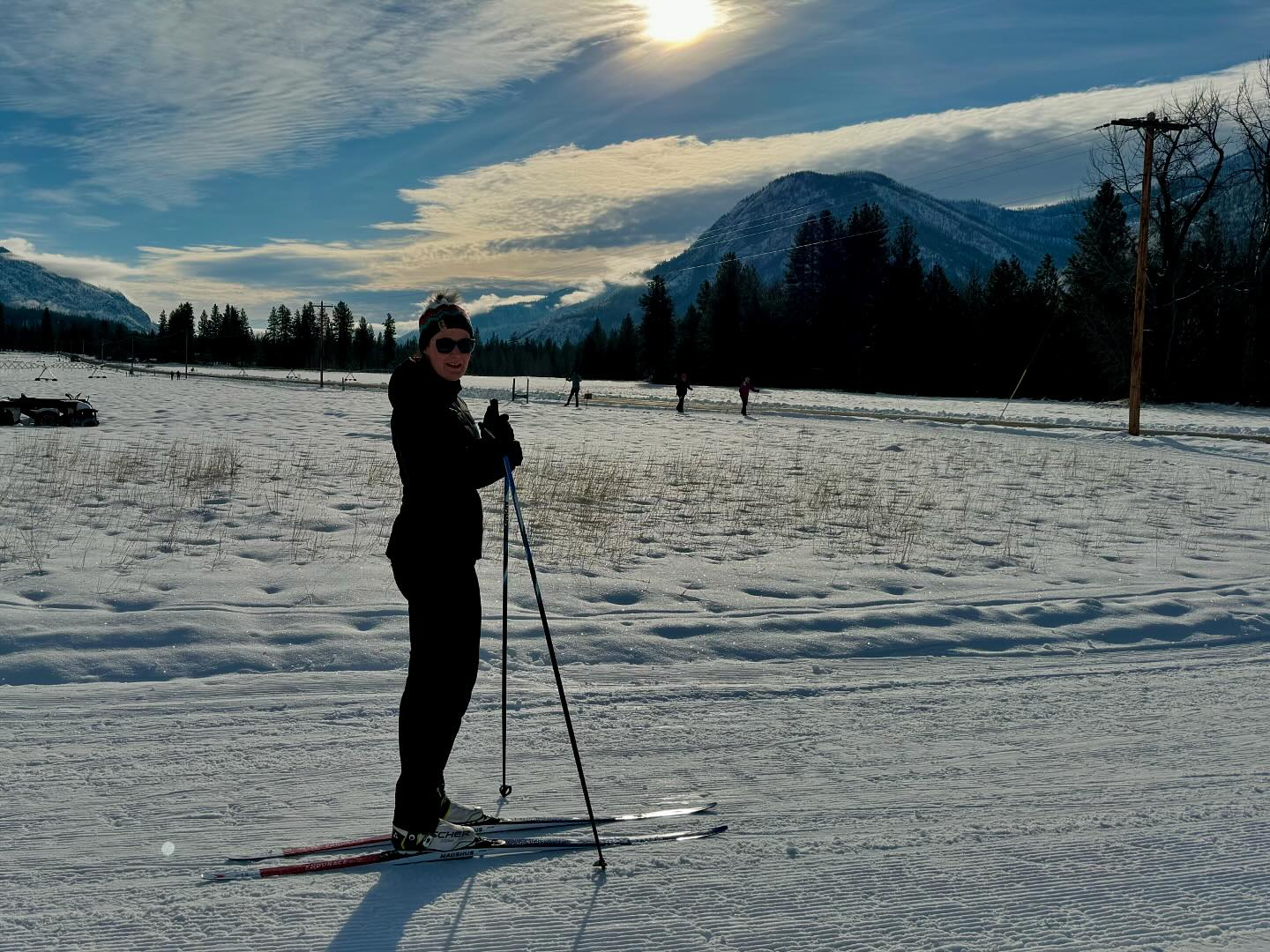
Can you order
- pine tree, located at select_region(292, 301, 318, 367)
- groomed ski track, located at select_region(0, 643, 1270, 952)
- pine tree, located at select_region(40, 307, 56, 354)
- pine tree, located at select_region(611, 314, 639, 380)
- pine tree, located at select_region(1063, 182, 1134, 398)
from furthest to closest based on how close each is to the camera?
pine tree, located at select_region(40, 307, 56, 354)
pine tree, located at select_region(292, 301, 318, 367)
pine tree, located at select_region(611, 314, 639, 380)
pine tree, located at select_region(1063, 182, 1134, 398)
groomed ski track, located at select_region(0, 643, 1270, 952)

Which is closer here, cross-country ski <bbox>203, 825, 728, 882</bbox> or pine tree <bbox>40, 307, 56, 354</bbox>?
cross-country ski <bbox>203, 825, 728, 882</bbox>

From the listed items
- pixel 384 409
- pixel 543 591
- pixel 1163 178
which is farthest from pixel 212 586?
pixel 1163 178

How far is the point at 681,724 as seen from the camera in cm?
484

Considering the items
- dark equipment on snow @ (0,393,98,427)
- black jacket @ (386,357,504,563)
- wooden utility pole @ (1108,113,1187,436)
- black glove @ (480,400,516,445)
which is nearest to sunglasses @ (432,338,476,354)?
black jacket @ (386,357,504,563)

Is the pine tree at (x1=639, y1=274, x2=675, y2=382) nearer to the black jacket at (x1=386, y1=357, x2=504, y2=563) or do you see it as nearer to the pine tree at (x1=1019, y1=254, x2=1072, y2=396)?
the pine tree at (x1=1019, y1=254, x2=1072, y2=396)

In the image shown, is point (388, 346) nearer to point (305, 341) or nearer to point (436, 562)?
point (305, 341)

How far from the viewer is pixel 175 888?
3148 mm

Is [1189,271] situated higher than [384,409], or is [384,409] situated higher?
[1189,271]

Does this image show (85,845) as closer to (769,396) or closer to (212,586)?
(212,586)

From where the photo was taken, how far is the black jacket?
3451 mm

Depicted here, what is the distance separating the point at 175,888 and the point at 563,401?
43.0 metres

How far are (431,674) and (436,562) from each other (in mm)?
468

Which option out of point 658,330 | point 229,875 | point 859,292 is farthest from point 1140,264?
point 658,330

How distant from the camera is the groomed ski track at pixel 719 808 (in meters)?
3.00
